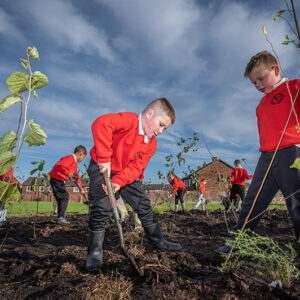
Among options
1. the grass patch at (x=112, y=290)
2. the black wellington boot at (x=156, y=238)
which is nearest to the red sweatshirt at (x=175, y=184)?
the black wellington boot at (x=156, y=238)

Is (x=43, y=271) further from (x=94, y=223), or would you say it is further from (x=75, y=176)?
(x=75, y=176)

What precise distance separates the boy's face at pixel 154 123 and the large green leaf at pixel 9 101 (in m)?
1.69

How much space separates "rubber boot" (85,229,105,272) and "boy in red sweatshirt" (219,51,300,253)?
52.3 inches

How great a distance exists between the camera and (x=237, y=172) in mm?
8758

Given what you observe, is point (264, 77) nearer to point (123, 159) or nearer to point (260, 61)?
point (260, 61)

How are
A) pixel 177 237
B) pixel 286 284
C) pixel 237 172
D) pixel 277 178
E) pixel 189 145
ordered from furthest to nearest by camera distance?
pixel 237 172, pixel 189 145, pixel 177 237, pixel 277 178, pixel 286 284

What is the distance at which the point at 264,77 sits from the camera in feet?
7.80

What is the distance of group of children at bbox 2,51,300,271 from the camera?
7.04ft

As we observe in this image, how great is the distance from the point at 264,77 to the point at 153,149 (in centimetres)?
147

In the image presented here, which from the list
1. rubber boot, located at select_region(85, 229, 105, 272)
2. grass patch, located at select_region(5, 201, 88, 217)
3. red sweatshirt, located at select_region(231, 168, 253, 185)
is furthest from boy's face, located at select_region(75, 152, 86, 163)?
red sweatshirt, located at select_region(231, 168, 253, 185)

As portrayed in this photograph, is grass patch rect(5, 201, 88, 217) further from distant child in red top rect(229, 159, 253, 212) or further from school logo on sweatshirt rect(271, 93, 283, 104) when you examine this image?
distant child in red top rect(229, 159, 253, 212)

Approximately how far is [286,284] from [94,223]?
1678mm

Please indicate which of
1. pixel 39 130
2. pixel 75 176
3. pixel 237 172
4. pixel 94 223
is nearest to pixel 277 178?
pixel 94 223

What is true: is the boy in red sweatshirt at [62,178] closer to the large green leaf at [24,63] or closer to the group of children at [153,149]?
the group of children at [153,149]
